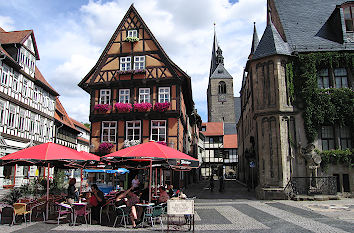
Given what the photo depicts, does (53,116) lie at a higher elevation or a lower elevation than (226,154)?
higher

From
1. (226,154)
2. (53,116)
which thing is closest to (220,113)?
(226,154)

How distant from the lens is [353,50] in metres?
19.3

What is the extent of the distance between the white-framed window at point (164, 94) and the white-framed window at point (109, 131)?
4.18 metres

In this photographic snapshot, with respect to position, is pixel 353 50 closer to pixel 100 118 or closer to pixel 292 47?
pixel 292 47

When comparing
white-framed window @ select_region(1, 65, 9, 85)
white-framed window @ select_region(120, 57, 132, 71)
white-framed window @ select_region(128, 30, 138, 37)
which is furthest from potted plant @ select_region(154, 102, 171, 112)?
white-framed window @ select_region(1, 65, 9, 85)

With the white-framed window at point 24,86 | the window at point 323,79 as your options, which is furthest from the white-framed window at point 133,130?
the window at point 323,79

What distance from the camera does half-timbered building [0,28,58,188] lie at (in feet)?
76.9

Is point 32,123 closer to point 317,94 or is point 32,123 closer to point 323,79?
point 317,94

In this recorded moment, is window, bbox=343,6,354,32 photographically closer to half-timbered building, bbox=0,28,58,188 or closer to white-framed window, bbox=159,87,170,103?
white-framed window, bbox=159,87,170,103

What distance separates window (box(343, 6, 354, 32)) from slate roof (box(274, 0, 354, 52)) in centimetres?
46

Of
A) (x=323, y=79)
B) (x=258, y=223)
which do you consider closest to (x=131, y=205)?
(x=258, y=223)

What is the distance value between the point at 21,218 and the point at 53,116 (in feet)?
80.7

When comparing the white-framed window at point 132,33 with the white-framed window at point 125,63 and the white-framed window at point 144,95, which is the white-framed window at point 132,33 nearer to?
the white-framed window at point 125,63

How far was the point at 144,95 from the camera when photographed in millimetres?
23781
